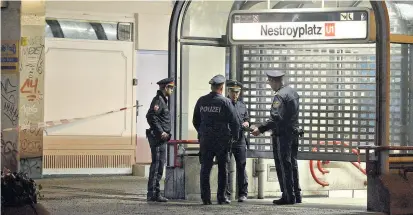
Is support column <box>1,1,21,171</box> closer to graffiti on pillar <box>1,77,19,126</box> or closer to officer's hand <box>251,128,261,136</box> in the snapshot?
graffiti on pillar <box>1,77,19,126</box>

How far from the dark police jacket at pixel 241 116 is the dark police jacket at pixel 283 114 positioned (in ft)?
1.70

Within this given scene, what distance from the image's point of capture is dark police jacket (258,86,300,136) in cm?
1283

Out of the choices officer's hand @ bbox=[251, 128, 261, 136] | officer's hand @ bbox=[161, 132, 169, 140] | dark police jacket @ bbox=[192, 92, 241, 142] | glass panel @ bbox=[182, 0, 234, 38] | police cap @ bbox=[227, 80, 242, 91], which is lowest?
officer's hand @ bbox=[161, 132, 169, 140]

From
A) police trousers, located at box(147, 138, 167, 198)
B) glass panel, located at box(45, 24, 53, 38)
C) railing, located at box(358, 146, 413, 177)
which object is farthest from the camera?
glass panel, located at box(45, 24, 53, 38)

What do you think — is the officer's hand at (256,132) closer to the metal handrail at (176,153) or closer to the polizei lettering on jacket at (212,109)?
the polizei lettering on jacket at (212,109)

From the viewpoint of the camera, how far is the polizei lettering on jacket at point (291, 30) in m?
13.2

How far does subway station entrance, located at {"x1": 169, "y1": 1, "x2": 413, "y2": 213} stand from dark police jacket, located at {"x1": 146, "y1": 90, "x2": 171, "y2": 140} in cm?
40

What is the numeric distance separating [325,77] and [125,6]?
19.6 feet

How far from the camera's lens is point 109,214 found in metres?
11.5

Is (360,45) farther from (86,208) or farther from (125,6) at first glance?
(125,6)

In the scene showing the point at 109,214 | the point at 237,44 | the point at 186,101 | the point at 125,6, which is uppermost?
the point at 125,6

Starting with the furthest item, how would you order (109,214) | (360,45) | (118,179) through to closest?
1. (118,179)
2. (360,45)
3. (109,214)

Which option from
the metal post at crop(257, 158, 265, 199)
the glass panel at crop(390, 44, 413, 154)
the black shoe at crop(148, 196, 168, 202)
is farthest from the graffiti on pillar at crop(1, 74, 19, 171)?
the glass panel at crop(390, 44, 413, 154)

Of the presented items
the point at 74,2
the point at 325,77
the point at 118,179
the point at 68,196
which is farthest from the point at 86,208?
the point at 74,2
